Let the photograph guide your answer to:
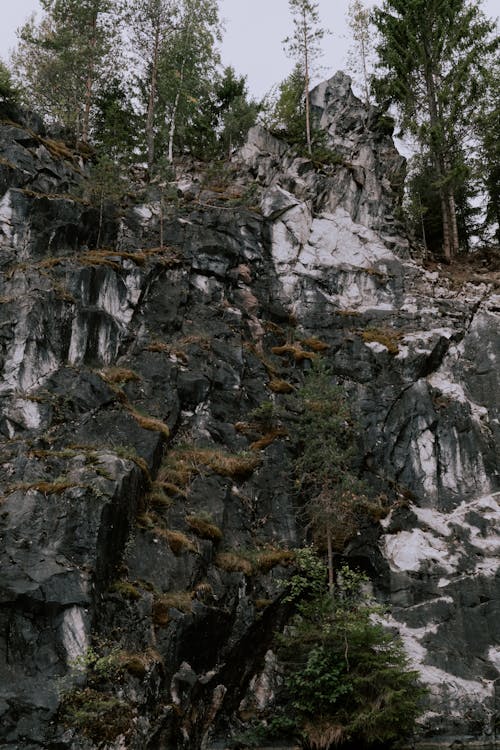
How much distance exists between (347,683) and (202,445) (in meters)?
8.21

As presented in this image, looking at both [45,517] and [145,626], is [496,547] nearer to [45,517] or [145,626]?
[145,626]

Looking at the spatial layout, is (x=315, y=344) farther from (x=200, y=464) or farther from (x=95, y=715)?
(x=95, y=715)

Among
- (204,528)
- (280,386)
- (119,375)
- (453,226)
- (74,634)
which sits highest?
(453,226)

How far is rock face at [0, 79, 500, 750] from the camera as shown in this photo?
12922mm

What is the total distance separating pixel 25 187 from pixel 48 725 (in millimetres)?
19741

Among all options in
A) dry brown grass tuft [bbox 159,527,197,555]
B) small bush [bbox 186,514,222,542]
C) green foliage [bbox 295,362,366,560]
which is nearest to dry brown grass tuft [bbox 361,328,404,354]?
green foliage [bbox 295,362,366,560]

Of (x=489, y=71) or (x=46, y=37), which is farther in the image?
(x=46, y=37)

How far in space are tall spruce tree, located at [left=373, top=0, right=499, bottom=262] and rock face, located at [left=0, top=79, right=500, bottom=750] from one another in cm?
479

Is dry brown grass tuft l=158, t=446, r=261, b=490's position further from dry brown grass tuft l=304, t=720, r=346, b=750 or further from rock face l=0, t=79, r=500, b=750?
dry brown grass tuft l=304, t=720, r=346, b=750

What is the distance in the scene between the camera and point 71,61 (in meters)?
32.1

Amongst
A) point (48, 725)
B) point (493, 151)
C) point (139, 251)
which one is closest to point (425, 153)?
point (493, 151)

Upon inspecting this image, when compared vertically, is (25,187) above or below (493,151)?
below

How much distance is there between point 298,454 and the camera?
20.2 meters

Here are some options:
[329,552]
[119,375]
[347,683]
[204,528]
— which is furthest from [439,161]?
[347,683]
